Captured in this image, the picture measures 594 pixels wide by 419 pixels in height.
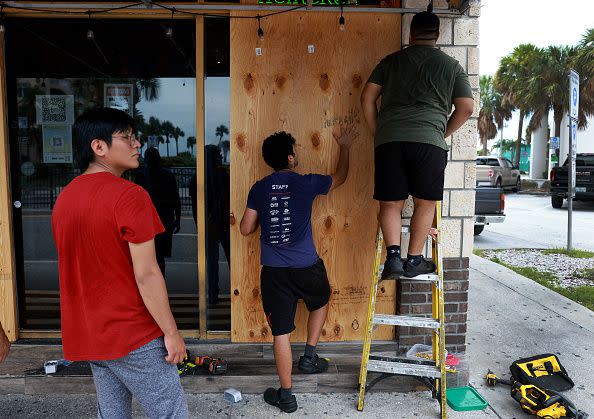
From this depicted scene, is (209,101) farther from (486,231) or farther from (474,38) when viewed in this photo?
(486,231)

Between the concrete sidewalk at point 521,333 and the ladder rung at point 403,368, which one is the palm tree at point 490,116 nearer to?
the concrete sidewalk at point 521,333

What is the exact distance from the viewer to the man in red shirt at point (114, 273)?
1791 millimetres

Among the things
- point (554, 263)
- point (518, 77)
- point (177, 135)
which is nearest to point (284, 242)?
point (177, 135)

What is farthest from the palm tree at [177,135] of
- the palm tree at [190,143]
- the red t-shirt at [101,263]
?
the red t-shirt at [101,263]

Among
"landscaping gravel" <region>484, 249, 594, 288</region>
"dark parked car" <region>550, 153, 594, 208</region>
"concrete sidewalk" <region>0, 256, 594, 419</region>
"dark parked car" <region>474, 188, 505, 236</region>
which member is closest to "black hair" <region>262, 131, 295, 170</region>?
"concrete sidewalk" <region>0, 256, 594, 419</region>

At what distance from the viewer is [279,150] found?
3.19m

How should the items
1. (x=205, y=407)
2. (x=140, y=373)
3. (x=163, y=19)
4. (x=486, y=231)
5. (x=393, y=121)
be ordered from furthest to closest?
1. (x=486, y=231)
2. (x=163, y=19)
3. (x=205, y=407)
4. (x=393, y=121)
5. (x=140, y=373)

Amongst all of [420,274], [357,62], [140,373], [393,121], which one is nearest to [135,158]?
[140,373]

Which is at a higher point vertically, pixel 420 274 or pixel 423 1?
pixel 423 1

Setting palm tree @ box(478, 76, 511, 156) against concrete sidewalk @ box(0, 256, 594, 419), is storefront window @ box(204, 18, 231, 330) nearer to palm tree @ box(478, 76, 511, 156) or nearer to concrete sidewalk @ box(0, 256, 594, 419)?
concrete sidewalk @ box(0, 256, 594, 419)

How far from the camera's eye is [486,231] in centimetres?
1188

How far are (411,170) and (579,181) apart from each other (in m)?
16.3

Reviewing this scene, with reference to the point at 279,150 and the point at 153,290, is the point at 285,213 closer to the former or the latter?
the point at 279,150

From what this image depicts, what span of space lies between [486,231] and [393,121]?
9818mm
